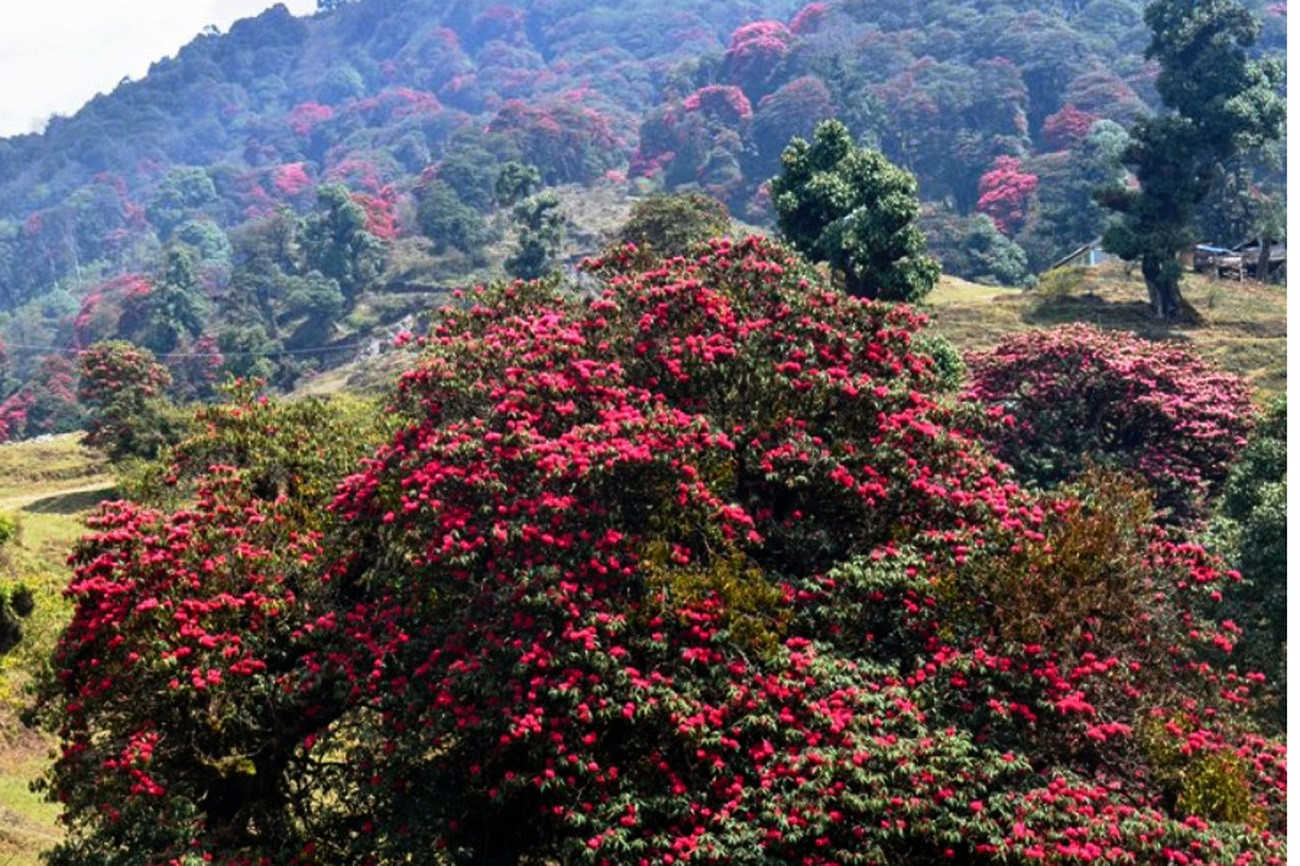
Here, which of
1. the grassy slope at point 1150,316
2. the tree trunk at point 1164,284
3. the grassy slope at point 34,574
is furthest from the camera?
the tree trunk at point 1164,284

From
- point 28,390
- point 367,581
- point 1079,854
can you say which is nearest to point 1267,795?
point 1079,854

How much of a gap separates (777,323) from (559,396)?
3307 mm

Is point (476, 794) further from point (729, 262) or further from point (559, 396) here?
point (729, 262)

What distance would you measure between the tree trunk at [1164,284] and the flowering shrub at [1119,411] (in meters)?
17.5

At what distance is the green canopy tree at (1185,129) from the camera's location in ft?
163

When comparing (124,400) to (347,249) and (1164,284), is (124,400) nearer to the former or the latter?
(1164,284)

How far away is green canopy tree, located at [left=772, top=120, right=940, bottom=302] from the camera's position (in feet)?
131

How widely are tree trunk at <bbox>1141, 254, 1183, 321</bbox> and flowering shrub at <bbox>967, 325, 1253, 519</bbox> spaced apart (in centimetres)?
→ 1749

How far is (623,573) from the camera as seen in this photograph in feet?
49.6

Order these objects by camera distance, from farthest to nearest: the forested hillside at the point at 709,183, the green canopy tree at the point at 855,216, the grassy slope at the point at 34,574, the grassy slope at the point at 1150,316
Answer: the forested hillside at the point at 709,183, the grassy slope at the point at 1150,316, the green canopy tree at the point at 855,216, the grassy slope at the point at 34,574

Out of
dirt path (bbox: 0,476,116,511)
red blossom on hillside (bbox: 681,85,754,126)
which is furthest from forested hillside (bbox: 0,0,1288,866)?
red blossom on hillside (bbox: 681,85,754,126)

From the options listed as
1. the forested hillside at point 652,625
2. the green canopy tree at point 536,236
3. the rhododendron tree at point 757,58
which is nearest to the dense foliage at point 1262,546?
the forested hillside at point 652,625

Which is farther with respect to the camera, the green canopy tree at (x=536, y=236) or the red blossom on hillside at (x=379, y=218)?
the red blossom on hillside at (x=379, y=218)

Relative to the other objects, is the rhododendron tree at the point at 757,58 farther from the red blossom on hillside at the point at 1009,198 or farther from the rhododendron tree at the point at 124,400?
the rhododendron tree at the point at 124,400
